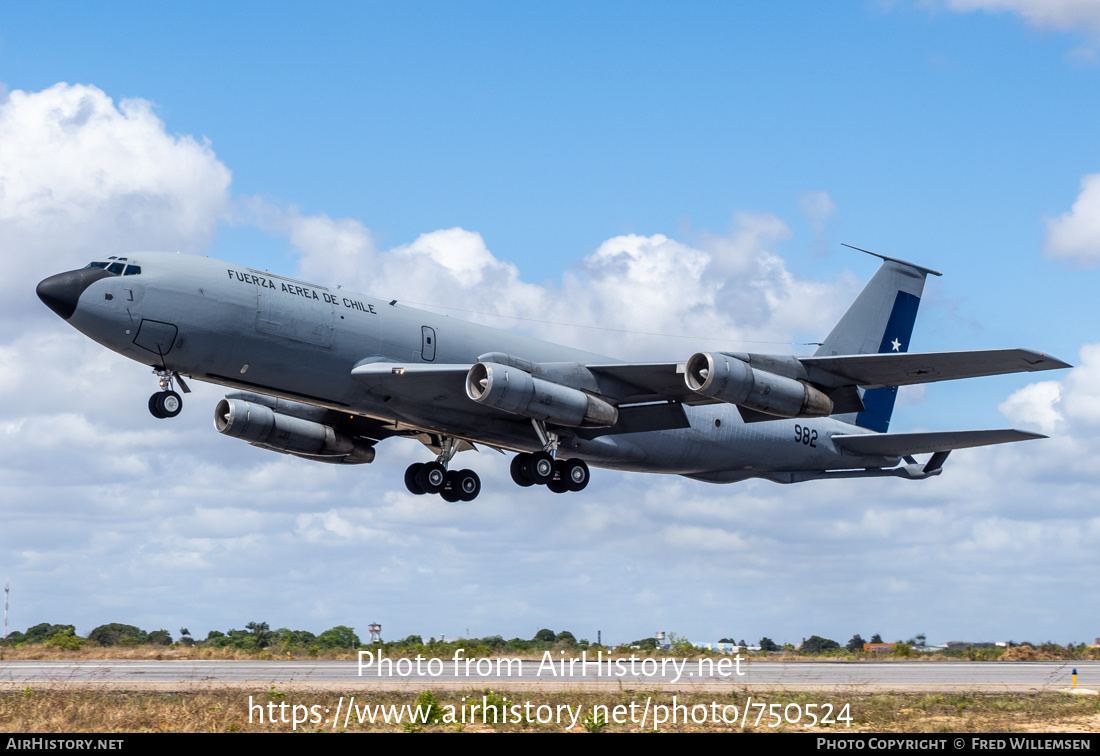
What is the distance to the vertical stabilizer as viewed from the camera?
42.8m

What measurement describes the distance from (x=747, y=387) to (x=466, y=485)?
11.6 m

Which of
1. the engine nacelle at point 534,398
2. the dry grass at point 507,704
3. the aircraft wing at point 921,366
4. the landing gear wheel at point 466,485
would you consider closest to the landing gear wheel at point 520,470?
the engine nacelle at point 534,398

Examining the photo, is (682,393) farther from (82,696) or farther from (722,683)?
(82,696)

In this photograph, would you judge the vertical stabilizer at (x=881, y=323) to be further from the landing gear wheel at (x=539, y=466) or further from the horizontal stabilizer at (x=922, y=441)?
the landing gear wheel at (x=539, y=466)

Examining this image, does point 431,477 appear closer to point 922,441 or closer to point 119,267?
point 119,267

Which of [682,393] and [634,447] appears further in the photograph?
[634,447]

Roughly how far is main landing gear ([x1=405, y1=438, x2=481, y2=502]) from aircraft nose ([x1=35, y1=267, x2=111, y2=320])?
13.4 m

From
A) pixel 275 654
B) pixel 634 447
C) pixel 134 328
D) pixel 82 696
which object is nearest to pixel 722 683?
pixel 634 447

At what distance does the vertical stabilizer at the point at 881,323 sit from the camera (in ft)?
140

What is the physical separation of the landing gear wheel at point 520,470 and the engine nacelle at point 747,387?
18.8ft

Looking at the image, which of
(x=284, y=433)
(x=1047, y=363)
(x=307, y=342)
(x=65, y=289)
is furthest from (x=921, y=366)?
(x=65, y=289)

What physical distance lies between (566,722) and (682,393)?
601 inches

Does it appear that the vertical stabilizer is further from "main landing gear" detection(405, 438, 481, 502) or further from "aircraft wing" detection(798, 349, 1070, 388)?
"main landing gear" detection(405, 438, 481, 502)

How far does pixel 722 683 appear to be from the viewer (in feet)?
86.2
